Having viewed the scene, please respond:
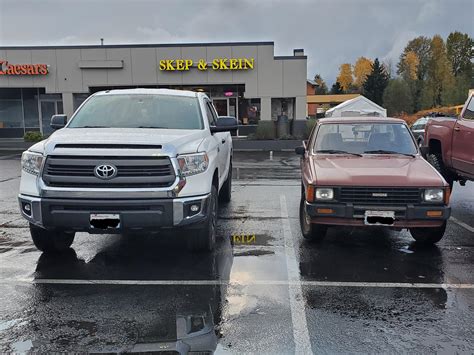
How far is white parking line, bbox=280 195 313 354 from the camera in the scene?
12.1 feet

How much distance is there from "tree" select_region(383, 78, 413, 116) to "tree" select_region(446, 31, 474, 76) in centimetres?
3015

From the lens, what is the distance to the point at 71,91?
93.6 feet

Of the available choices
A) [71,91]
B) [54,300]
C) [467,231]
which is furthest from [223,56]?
[54,300]

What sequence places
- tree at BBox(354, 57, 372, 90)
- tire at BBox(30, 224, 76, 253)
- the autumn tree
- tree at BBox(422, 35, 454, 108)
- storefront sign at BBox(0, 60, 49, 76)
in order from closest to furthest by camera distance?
tire at BBox(30, 224, 76, 253)
storefront sign at BBox(0, 60, 49, 76)
tree at BBox(422, 35, 454, 108)
the autumn tree
tree at BBox(354, 57, 372, 90)

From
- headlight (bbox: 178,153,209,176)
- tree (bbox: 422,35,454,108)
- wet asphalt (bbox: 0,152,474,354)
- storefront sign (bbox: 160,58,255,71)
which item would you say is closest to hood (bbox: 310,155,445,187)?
wet asphalt (bbox: 0,152,474,354)

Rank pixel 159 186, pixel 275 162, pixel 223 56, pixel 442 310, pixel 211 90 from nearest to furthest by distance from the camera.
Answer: pixel 442 310 → pixel 159 186 → pixel 275 162 → pixel 223 56 → pixel 211 90

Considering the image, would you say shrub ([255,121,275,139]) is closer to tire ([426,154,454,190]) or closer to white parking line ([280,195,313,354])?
tire ([426,154,454,190])

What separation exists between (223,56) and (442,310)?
989 inches

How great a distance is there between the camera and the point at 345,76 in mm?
126688

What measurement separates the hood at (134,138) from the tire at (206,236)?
2.32 feet

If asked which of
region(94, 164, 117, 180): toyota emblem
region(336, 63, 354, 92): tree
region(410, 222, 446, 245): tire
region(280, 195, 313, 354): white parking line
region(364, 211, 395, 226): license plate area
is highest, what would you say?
region(336, 63, 354, 92): tree

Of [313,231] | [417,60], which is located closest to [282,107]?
[313,231]

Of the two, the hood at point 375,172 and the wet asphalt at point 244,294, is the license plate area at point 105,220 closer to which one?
the wet asphalt at point 244,294

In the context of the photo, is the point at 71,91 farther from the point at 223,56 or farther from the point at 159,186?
the point at 159,186
